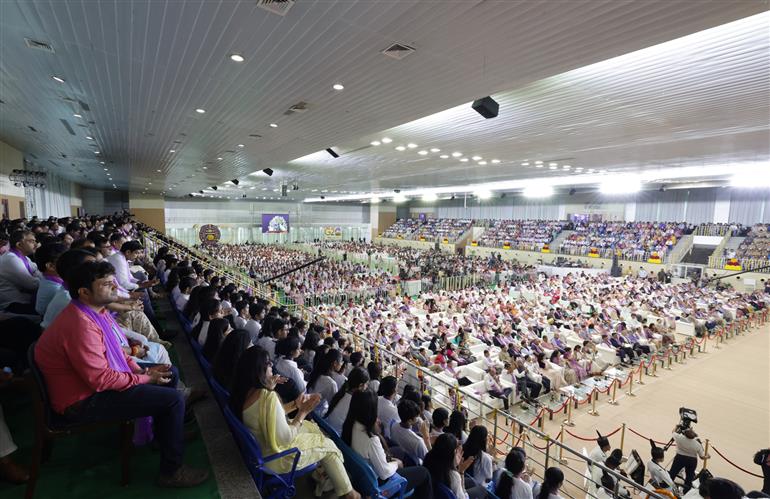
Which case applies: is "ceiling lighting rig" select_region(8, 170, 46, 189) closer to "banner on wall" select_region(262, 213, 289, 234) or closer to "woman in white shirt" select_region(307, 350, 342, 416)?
"woman in white shirt" select_region(307, 350, 342, 416)

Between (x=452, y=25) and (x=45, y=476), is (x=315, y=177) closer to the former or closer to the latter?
(x=452, y=25)

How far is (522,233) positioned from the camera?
111 feet

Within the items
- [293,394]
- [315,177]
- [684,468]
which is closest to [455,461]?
[293,394]

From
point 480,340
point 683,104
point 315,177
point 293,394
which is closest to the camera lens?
point 293,394

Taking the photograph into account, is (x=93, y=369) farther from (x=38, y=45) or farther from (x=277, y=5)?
(x=38, y=45)

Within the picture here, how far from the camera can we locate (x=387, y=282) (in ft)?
58.4

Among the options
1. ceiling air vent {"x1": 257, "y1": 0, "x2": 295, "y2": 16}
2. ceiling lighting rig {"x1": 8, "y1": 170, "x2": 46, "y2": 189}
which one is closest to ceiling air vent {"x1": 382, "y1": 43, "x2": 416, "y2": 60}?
ceiling air vent {"x1": 257, "y1": 0, "x2": 295, "y2": 16}

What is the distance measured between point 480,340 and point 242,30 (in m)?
9.32

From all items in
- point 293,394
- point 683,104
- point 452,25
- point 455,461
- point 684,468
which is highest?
point 683,104

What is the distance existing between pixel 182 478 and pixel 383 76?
5.09 metres

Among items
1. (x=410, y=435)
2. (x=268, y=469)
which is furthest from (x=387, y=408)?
(x=268, y=469)

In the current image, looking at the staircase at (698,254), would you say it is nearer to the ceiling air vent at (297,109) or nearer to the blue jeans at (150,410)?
the ceiling air vent at (297,109)

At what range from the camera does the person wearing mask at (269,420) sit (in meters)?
2.33

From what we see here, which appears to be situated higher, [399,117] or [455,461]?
[399,117]
